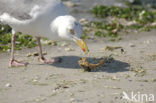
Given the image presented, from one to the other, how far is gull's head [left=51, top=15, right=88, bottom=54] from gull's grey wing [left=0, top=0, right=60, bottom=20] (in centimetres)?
56

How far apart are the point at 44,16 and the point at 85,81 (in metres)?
1.81

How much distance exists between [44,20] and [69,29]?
673 millimetres

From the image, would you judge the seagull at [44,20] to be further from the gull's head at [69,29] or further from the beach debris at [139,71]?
the beach debris at [139,71]

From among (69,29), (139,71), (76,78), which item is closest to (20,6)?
(69,29)

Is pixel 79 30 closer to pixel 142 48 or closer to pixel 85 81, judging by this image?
pixel 85 81

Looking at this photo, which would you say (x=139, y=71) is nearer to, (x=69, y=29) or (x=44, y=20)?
(x=69, y=29)

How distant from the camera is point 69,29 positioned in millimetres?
7547

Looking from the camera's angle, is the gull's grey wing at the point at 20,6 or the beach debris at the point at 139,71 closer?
the beach debris at the point at 139,71

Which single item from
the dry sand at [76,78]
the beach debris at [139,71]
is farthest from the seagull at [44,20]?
the beach debris at [139,71]

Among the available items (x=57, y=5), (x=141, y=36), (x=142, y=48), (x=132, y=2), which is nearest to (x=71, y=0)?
(x=132, y=2)

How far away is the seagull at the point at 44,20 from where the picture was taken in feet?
25.1

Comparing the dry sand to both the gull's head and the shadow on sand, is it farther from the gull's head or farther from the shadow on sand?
the gull's head

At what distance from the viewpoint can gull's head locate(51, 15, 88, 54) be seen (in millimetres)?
7562

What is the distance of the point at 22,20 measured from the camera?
800cm
